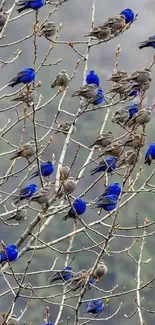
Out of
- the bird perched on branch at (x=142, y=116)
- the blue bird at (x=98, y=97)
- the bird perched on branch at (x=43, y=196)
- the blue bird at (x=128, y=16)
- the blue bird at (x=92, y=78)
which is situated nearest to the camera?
the bird perched on branch at (x=142, y=116)

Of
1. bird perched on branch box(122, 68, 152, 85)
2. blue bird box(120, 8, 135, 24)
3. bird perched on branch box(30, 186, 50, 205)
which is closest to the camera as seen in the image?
bird perched on branch box(122, 68, 152, 85)

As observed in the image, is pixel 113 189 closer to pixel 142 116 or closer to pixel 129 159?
pixel 129 159

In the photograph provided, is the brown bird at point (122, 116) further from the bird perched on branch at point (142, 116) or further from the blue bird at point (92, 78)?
the bird perched on branch at point (142, 116)

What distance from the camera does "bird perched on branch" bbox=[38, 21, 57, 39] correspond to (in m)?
3.94

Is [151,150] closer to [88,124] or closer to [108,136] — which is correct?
[108,136]

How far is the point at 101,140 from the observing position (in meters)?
3.47

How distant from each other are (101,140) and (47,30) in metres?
0.80

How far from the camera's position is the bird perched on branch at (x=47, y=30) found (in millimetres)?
3940

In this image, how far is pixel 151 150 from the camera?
3359 mm

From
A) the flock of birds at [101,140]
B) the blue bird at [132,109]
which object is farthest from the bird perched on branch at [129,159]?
the blue bird at [132,109]

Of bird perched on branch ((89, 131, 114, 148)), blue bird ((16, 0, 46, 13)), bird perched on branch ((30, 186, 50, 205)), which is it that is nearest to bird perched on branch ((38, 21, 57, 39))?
blue bird ((16, 0, 46, 13))

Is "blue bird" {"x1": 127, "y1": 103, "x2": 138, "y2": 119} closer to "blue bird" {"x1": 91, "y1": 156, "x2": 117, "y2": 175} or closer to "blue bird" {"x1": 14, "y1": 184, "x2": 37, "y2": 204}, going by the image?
"blue bird" {"x1": 91, "y1": 156, "x2": 117, "y2": 175}

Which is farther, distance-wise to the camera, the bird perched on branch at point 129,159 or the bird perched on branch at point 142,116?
the bird perched on branch at point 129,159

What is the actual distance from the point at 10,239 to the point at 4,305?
38.3 inches
